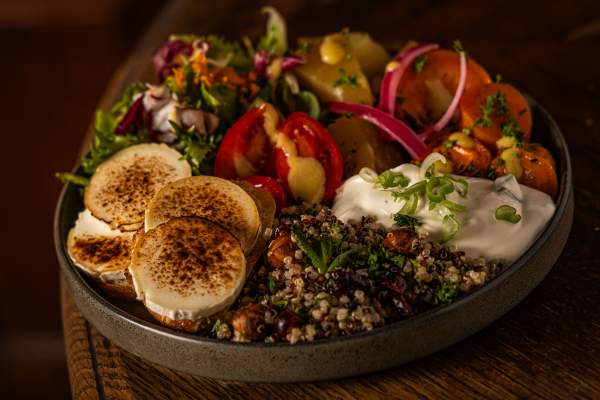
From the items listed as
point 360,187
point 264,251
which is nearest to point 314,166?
point 360,187

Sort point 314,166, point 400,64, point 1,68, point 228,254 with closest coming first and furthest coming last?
1. point 228,254
2. point 314,166
3. point 400,64
4. point 1,68

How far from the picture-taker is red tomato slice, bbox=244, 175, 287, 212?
2688mm

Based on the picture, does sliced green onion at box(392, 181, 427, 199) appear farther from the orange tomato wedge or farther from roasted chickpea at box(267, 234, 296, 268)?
the orange tomato wedge

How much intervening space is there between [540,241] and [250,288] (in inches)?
34.5

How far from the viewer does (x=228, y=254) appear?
223cm

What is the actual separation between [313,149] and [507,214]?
78cm

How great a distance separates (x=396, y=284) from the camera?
212 centimetres

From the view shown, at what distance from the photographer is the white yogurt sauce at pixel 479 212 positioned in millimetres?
2309

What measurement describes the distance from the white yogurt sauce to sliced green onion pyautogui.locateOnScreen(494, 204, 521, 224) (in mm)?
16

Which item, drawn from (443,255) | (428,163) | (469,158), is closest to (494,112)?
(469,158)

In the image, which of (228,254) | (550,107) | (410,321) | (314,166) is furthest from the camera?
(550,107)

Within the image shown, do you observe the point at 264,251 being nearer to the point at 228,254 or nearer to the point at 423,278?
the point at 228,254

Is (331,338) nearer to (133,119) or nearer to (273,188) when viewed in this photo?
(273,188)

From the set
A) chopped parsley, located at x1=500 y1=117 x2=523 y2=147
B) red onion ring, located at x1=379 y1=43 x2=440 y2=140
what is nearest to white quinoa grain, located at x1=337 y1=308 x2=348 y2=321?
chopped parsley, located at x1=500 y1=117 x2=523 y2=147
